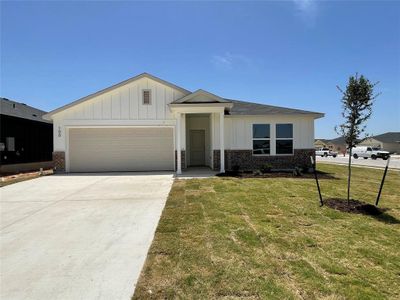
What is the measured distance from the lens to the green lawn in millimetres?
3465

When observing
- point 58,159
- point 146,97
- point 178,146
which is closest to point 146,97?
point 146,97

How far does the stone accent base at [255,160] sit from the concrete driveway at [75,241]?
6836mm

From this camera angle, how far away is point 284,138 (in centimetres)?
1605

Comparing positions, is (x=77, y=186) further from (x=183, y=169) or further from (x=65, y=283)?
(x=65, y=283)

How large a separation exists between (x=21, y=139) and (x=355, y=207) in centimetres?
1860

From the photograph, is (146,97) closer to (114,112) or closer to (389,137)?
(114,112)

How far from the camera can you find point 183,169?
1598 centimetres

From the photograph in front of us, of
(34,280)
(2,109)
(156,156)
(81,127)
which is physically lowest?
(34,280)

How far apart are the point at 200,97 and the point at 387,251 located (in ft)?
38.0

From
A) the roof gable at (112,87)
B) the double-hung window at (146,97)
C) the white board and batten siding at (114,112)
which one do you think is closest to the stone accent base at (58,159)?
the white board and batten siding at (114,112)

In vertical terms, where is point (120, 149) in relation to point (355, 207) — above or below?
above

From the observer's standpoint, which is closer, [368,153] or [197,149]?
[197,149]

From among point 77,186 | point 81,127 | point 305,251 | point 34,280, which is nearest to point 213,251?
point 305,251

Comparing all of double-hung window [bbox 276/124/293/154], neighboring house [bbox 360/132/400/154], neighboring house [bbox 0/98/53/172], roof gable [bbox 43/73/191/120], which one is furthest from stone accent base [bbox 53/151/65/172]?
neighboring house [bbox 360/132/400/154]
